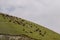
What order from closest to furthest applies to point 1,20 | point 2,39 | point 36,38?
point 2,39
point 36,38
point 1,20

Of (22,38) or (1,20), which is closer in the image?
(22,38)

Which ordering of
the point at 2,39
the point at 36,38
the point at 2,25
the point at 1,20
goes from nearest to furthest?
the point at 2,39
the point at 36,38
the point at 2,25
the point at 1,20

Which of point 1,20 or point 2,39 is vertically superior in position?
point 1,20

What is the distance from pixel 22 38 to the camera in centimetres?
7450

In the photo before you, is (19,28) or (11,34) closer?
(11,34)

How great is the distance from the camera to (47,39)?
267 feet

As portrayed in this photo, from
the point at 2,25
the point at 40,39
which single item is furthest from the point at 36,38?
the point at 2,25

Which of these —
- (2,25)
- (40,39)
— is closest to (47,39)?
(40,39)

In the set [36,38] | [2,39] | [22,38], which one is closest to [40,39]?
[36,38]

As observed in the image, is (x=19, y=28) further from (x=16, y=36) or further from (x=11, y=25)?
(x=16, y=36)

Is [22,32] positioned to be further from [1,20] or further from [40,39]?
[1,20]

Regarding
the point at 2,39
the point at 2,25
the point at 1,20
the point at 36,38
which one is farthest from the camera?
the point at 1,20

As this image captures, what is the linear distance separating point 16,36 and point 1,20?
19268 millimetres

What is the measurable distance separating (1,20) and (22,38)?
64.1 ft
